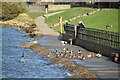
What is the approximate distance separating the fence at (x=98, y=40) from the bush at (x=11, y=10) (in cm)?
6625

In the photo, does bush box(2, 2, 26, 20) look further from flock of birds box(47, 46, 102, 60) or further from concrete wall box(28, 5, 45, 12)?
flock of birds box(47, 46, 102, 60)

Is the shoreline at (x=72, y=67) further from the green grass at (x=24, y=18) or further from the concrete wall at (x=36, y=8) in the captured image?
the concrete wall at (x=36, y=8)

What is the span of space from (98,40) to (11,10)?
267 ft

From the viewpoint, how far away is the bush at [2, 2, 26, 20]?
128350 mm

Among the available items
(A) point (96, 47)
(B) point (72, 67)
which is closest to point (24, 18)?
(A) point (96, 47)

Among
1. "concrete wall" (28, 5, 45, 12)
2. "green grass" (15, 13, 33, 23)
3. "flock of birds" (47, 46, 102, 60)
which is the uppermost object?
"flock of birds" (47, 46, 102, 60)

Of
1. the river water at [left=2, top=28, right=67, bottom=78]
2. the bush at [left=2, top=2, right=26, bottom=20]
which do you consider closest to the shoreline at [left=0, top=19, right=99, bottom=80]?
the river water at [left=2, top=28, right=67, bottom=78]

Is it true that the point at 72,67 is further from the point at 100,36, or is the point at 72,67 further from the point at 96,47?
the point at 100,36

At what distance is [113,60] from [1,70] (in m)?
11.3

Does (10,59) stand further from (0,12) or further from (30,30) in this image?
(0,12)

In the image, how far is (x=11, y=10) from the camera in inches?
5123

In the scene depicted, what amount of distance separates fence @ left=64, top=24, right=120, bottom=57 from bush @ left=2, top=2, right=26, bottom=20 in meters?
66.3

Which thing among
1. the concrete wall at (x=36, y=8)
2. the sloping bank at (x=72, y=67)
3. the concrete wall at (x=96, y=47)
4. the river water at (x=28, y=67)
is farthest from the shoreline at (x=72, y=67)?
the concrete wall at (x=36, y=8)

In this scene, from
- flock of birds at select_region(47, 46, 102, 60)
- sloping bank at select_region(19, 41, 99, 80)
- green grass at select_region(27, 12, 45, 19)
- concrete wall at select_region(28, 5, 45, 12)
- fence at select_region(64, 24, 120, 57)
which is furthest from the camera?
concrete wall at select_region(28, 5, 45, 12)
